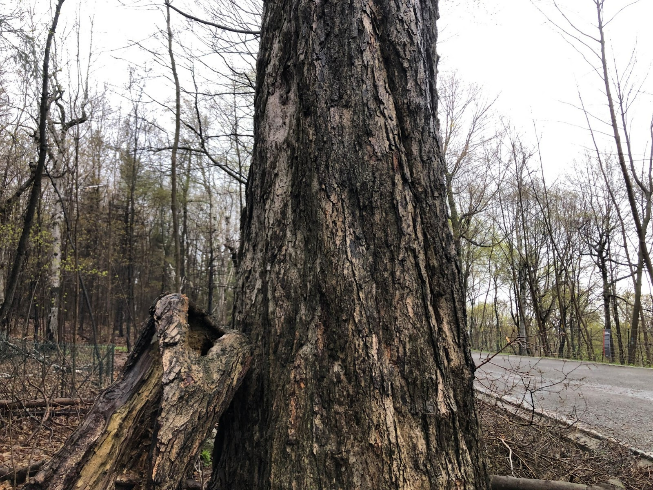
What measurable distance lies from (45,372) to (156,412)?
5.75 metres

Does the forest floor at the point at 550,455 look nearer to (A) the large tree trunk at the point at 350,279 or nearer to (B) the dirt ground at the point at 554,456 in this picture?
(B) the dirt ground at the point at 554,456

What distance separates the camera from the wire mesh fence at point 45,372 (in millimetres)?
5812

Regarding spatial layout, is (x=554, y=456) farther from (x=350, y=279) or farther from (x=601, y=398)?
(x=601, y=398)

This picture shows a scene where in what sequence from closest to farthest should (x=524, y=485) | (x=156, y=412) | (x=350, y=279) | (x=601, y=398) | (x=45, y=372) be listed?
(x=156, y=412) → (x=350, y=279) → (x=524, y=485) → (x=45, y=372) → (x=601, y=398)

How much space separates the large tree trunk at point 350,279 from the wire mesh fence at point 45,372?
4917 mm

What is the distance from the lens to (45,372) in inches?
237

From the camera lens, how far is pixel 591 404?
6.03 meters

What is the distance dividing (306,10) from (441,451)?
2.02 meters

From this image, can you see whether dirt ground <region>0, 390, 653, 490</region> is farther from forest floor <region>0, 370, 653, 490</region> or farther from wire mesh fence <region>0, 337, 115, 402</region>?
wire mesh fence <region>0, 337, 115, 402</region>

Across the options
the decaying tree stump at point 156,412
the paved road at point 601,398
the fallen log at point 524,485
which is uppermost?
the decaying tree stump at point 156,412

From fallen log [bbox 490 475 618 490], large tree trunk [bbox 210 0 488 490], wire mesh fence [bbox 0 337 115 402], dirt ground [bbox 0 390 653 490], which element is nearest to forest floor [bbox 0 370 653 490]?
dirt ground [bbox 0 390 653 490]

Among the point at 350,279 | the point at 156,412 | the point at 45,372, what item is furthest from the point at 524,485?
the point at 45,372

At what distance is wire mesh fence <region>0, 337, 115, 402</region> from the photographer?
581 centimetres

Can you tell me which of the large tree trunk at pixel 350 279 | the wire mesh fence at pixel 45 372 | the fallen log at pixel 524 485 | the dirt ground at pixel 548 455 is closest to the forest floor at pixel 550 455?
the dirt ground at pixel 548 455
